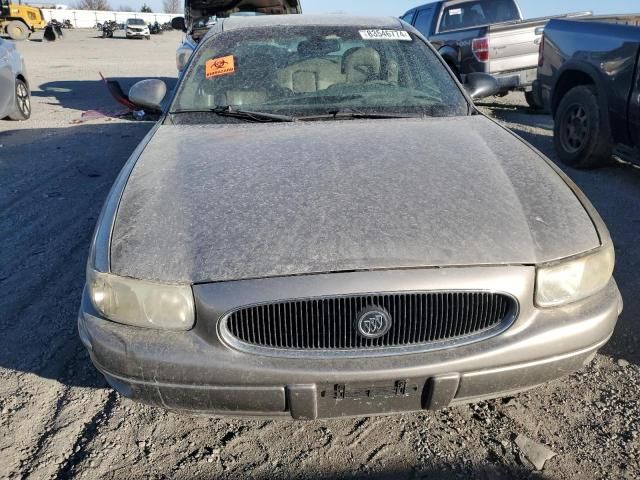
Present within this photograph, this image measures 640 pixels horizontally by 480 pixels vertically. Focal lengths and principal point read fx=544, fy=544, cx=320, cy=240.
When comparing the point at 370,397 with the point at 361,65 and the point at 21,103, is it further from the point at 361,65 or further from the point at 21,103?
the point at 21,103

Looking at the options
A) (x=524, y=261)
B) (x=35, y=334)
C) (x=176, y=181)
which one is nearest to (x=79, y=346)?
(x=35, y=334)

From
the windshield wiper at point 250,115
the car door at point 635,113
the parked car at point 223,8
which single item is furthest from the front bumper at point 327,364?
the parked car at point 223,8

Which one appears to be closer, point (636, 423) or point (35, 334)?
point (636, 423)

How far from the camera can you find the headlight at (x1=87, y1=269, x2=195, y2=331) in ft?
6.01

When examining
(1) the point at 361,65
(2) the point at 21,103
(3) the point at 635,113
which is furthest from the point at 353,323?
(2) the point at 21,103

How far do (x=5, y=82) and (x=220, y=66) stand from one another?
655 centimetres

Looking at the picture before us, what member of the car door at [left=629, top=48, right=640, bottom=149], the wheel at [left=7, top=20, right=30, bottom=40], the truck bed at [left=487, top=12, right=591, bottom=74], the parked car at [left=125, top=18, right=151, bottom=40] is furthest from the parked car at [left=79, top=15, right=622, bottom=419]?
the parked car at [left=125, top=18, right=151, bottom=40]

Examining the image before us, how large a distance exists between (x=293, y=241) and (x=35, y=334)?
6.15ft

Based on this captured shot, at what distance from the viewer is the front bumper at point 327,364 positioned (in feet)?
5.91

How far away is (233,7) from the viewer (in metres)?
11.0

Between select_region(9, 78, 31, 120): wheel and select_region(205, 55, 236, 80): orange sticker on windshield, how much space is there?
6867mm

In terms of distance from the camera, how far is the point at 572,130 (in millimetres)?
5695

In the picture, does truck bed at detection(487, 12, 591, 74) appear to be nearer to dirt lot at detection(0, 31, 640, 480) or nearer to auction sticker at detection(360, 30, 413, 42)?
auction sticker at detection(360, 30, 413, 42)

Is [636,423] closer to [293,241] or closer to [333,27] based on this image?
[293,241]
